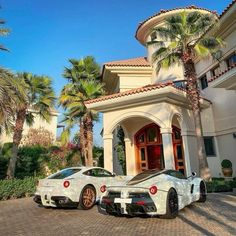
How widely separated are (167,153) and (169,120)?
70.8 inches

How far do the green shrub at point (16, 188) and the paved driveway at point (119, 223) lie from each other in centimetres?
401

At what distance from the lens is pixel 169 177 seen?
279 inches

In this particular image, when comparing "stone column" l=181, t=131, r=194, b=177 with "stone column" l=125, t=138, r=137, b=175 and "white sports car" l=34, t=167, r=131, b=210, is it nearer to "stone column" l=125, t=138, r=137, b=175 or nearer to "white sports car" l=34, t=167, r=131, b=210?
"stone column" l=125, t=138, r=137, b=175

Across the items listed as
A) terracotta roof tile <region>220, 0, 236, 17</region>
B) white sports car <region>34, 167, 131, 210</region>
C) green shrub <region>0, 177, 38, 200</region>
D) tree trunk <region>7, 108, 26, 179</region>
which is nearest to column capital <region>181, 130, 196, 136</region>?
white sports car <region>34, 167, 131, 210</region>

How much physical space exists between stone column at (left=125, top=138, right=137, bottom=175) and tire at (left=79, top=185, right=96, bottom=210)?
27.2 ft

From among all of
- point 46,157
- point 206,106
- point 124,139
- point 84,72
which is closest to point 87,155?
point 124,139

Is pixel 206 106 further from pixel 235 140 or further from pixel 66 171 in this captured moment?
pixel 66 171

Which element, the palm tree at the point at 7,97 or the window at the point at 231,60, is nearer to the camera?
the palm tree at the point at 7,97

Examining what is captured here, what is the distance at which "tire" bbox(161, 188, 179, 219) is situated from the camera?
20.7 feet

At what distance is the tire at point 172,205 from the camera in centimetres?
632

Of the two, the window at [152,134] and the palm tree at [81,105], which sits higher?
the palm tree at [81,105]

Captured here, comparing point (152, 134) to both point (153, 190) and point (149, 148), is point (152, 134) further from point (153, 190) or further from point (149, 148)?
point (153, 190)

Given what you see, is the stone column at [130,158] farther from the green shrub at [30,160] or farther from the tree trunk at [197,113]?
the green shrub at [30,160]

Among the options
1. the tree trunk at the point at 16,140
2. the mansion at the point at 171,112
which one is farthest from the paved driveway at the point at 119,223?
the tree trunk at the point at 16,140
